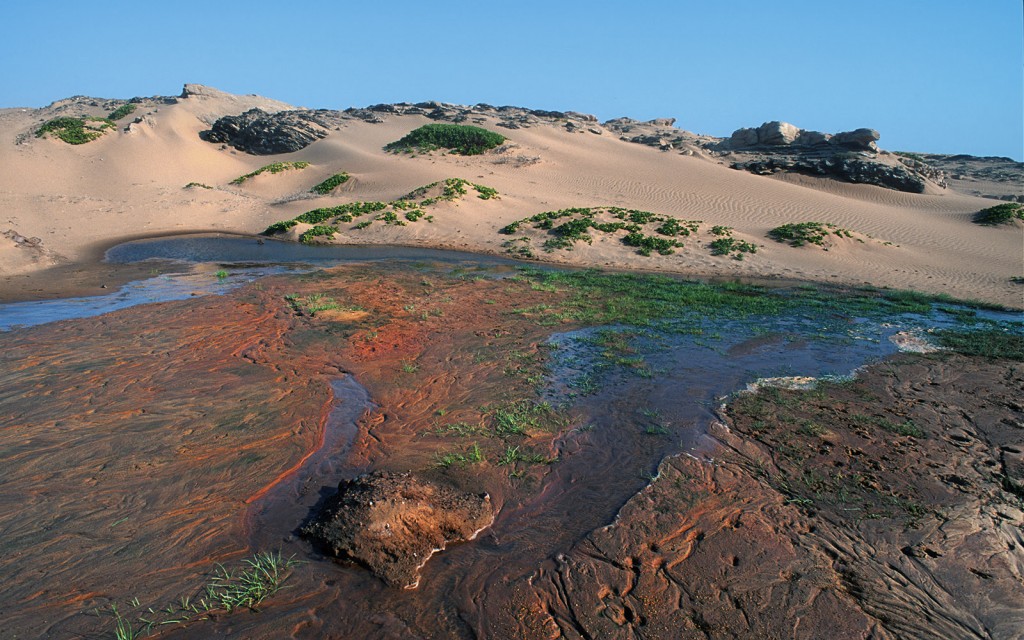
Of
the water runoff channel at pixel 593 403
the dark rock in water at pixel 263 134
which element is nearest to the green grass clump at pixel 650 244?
the water runoff channel at pixel 593 403

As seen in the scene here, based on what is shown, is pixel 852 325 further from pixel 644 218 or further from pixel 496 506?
pixel 644 218

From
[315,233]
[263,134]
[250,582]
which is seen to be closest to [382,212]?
[315,233]

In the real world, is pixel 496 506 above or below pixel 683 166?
below

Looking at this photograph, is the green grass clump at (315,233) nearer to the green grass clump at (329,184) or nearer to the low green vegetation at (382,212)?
the low green vegetation at (382,212)

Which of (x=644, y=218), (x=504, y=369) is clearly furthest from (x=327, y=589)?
(x=644, y=218)

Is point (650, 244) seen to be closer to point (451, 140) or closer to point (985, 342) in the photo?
point (985, 342)
